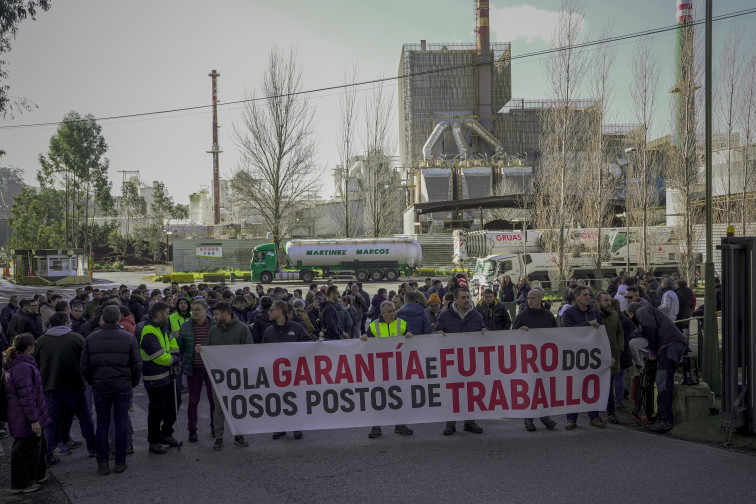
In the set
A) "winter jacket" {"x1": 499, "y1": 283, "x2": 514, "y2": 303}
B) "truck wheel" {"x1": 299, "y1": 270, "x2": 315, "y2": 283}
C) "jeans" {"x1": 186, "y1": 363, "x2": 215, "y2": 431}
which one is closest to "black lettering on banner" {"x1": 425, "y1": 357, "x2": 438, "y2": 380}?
"jeans" {"x1": 186, "y1": 363, "x2": 215, "y2": 431}

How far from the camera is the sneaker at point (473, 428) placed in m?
7.71

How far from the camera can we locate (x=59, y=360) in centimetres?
686

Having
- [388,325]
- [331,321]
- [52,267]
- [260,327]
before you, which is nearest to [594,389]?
[388,325]

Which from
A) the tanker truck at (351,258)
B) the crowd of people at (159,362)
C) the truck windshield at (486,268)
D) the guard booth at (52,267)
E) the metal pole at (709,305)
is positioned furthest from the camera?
the tanker truck at (351,258)

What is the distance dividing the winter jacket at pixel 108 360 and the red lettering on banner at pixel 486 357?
4.29 meters

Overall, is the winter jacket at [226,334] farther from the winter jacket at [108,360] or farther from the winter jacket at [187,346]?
the winter jacket at [108,360]

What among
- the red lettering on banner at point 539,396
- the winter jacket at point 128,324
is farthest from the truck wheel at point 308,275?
the red lettering on banner at point 539,396

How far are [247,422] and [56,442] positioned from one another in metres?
2.26

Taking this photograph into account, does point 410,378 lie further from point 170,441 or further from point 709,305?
point 709,305

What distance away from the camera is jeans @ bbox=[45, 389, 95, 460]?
6.84 meters

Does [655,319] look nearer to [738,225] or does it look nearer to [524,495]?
[524,495]

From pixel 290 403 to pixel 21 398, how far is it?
2.95m

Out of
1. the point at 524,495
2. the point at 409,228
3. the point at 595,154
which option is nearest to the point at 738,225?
the point at 595,154

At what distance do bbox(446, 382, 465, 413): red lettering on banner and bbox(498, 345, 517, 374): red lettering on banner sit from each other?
1.88 ft
